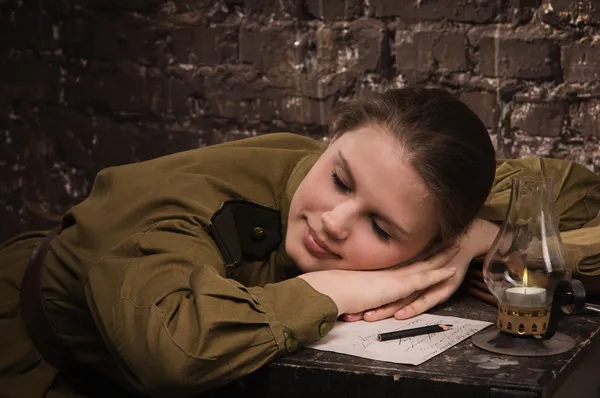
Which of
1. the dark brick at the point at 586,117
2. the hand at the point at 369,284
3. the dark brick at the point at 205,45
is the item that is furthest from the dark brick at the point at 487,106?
the hand at the point at 369,284

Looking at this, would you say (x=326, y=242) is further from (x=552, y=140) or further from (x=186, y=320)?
(x=552, y=140)

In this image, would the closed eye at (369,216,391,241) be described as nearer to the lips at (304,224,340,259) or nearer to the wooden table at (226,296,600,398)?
the lips at (304,224,340,259)


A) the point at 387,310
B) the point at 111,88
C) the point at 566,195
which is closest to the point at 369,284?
the point at 387,310

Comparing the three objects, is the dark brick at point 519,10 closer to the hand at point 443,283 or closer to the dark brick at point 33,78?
the hand at point 443,283

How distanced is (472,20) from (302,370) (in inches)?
52.3

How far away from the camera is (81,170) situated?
2.76 metres

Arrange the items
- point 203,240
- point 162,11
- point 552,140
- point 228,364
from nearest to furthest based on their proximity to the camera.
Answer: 1. point 228,364
2. point 203,240
3. point 552,140
4. point 162,11

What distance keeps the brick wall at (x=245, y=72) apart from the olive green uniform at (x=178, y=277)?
16.8 inches

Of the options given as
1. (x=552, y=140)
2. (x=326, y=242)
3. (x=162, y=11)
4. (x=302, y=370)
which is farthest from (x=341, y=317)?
(x=162, y=11)

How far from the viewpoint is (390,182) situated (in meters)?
1.35

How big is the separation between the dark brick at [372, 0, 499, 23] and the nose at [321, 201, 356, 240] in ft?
3.38

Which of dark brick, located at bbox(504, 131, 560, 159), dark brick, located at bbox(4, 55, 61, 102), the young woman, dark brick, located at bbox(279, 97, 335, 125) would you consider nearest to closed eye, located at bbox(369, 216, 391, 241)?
the young woman

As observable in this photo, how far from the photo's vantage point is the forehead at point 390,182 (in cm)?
136

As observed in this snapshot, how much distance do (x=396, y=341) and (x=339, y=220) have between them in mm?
208
